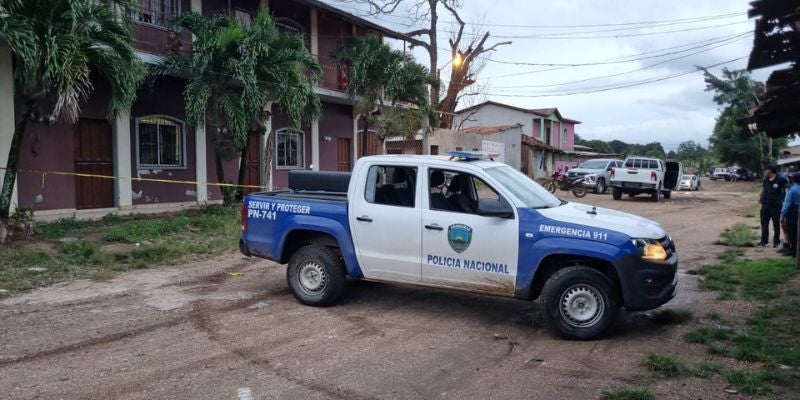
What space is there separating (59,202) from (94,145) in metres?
1.56

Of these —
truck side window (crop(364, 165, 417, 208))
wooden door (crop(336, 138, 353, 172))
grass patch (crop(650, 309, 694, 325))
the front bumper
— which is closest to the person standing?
grass patch (crop(650, 309, 694, 325))

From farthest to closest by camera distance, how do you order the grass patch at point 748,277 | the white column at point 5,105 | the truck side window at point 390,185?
the white column at point 5,105
the grass patch at point 748,277
the truck side window at point 390,185

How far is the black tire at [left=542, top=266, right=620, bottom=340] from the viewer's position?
5914 millimetres

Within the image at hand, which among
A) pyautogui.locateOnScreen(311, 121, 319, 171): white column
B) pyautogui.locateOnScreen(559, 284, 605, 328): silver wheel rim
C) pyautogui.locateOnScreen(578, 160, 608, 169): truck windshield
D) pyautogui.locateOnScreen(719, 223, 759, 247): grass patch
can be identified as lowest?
pyautogui.locateOnScreen(719, 223, 759, 247): grass patch

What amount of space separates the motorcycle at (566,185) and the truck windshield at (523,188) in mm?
19741

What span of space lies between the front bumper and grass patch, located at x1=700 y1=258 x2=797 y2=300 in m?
2.44

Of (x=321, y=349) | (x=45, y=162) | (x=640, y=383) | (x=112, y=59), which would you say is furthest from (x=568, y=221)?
(x=45, y=162)

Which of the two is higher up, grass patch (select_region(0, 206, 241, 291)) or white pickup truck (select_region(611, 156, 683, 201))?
white pickup truck (select_region(611, 156, 683, 201))

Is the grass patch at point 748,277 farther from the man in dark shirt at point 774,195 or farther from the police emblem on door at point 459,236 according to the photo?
the police emblem on door at point 459,236

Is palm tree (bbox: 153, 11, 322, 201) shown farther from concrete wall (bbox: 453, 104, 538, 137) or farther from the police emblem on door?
concrete wall (bbox: 453, 104, 538, 137)

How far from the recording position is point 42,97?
10680 mm

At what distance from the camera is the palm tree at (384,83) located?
20.4m

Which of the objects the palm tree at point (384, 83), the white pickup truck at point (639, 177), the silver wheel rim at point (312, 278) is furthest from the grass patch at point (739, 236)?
the palm tree at point (384, 83)

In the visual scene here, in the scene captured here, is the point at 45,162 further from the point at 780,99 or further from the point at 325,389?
the point at 780,99
